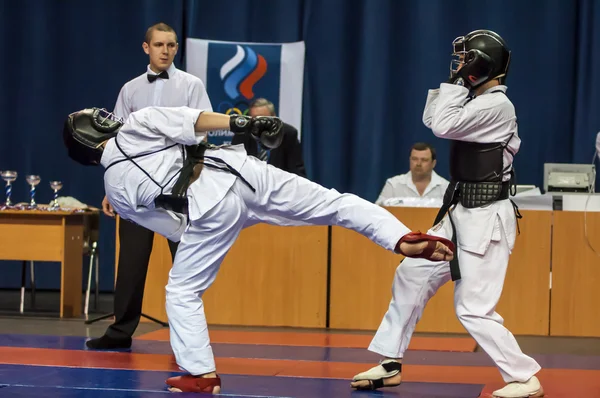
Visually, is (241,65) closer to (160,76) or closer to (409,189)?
(409,189)

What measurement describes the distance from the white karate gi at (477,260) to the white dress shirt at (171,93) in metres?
1.74

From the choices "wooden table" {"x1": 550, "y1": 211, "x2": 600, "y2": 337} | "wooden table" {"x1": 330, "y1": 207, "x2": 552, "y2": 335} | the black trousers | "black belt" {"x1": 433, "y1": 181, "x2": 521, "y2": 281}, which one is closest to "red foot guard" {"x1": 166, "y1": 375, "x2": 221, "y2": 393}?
"black belt" {"x1": 433, "y1": 181, "x2": 521, "y2": 281}

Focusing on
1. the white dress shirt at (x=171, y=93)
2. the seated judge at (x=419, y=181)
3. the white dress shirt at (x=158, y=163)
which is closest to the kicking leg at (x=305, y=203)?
the white dress shirt at (x=158, y=163)

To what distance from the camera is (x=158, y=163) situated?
3.94m

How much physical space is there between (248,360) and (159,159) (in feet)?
5.51

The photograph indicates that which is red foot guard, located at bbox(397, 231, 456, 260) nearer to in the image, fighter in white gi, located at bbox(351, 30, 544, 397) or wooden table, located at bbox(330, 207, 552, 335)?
fighter in white gi, located at bbox(351, 30, 544, 397)

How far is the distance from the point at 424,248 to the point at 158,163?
Answer: 1245 mm

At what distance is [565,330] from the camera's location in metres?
6.61

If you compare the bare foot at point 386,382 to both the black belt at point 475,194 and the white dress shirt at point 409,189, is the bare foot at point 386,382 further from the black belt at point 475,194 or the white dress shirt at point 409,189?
the white dress shirt at point 409,189

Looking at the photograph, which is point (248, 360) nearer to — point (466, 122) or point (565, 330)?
point (466, 122)

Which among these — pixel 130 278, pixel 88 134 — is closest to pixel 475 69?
pixel 88 134

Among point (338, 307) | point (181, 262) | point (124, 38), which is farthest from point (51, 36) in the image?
point (181, 262)

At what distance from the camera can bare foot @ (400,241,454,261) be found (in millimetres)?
3641

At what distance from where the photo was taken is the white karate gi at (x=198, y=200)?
3.88 m
